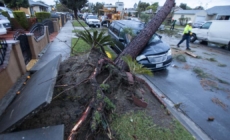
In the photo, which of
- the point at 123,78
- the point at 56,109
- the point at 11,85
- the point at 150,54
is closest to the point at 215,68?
the point at 150,54

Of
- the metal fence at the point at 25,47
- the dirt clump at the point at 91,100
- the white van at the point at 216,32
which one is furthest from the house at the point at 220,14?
the metal fence at the point at 25,47

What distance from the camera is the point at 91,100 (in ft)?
7.95

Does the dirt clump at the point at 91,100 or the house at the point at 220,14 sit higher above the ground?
the house at the point at 220,14

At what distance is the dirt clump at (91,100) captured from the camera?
7.09 feet

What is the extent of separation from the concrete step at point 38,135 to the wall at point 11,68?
1777 millimetres

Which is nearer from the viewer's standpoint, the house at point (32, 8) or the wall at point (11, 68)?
the wall at point (11, 68)

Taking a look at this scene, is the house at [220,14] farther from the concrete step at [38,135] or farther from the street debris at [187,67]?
the concrete step at [38,135]

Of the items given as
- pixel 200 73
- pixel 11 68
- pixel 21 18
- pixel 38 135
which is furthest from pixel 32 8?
pixel 38 135

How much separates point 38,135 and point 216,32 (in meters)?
13.3

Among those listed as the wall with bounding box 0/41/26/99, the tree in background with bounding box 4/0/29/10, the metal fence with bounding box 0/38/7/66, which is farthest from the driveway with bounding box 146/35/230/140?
the tree in background with bounding box 4/0/29/10

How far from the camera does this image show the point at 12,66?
3.58 meters

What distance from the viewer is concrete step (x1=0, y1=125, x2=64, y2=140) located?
1.73m

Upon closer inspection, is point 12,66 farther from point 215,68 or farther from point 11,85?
point 215,68

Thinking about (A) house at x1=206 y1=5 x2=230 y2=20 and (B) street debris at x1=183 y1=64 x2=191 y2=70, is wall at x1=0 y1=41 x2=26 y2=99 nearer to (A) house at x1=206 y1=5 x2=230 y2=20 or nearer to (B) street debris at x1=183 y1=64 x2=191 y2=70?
(B) street debris at x1=183 y1=64 x2=191 y2=70
